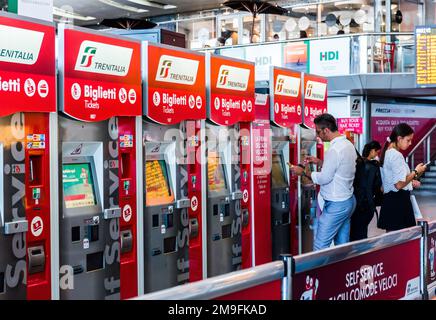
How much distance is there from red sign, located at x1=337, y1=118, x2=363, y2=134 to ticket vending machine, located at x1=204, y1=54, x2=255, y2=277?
905 cm

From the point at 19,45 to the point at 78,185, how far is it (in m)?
1.08

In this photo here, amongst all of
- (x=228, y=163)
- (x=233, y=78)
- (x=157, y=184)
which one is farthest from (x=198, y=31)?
(x=157, y=184)

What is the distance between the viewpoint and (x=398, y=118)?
19297 mm

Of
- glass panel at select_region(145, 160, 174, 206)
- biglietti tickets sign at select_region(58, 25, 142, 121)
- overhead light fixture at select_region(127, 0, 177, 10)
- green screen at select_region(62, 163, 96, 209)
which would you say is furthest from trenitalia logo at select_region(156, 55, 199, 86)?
overhead light fixture at select_region(127, 0, 177, 10)

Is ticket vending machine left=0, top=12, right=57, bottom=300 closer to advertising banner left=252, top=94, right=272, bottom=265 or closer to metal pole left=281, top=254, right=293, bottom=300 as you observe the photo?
metal pole left=281, top=254, right=293, bottom=300

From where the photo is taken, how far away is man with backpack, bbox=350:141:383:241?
6480 millimetres

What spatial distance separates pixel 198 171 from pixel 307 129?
2.40 meters

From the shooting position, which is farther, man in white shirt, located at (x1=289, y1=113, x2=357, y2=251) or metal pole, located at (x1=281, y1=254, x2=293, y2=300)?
man in white shirt, located at (x1=289, y1=113, x2=357, y2=251)

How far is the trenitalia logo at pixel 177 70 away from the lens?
5758mm

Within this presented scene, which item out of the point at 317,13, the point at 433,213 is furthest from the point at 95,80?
the point at 317,13

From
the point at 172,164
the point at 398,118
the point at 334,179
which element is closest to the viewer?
the point at 172,164

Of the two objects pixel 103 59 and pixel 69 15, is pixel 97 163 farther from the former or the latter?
pixel 69 15
